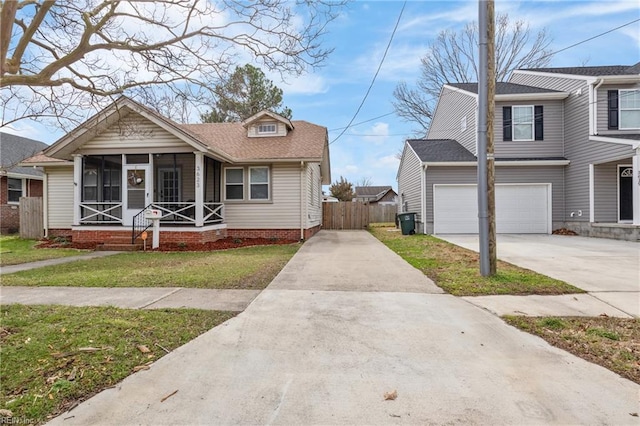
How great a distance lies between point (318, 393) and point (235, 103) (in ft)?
17.7

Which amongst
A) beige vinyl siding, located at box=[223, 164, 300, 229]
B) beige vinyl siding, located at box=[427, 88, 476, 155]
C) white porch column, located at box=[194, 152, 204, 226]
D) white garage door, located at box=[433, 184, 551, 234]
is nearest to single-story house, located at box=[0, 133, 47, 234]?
white porch column, located at box=[194, 152, 204, 226]

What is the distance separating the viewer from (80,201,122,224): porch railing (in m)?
11.9

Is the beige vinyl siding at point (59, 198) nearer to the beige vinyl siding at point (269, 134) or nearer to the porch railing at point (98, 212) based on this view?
the porch railing at point (98, 212)

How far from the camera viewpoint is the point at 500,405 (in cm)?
248

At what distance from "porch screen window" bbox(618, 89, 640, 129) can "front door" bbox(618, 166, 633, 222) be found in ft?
6.21

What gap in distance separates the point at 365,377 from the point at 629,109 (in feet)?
59.2

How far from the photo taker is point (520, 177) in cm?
1552

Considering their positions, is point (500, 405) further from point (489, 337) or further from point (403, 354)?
point (489, 337)

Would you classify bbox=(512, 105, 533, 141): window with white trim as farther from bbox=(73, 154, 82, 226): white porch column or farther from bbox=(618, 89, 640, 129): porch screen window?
bbox=(73, 154, 82, 226): white porch column

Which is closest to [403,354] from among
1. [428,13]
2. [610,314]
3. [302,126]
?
[610,314]

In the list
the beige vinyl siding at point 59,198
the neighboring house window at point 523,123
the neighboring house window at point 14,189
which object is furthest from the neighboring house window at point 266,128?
the neighboring house window at point 14,189

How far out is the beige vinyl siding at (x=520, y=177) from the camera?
15516mm

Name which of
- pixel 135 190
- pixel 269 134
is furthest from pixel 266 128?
pixel 135 190

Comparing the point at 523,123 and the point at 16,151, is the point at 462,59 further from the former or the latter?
the point at 16,151
